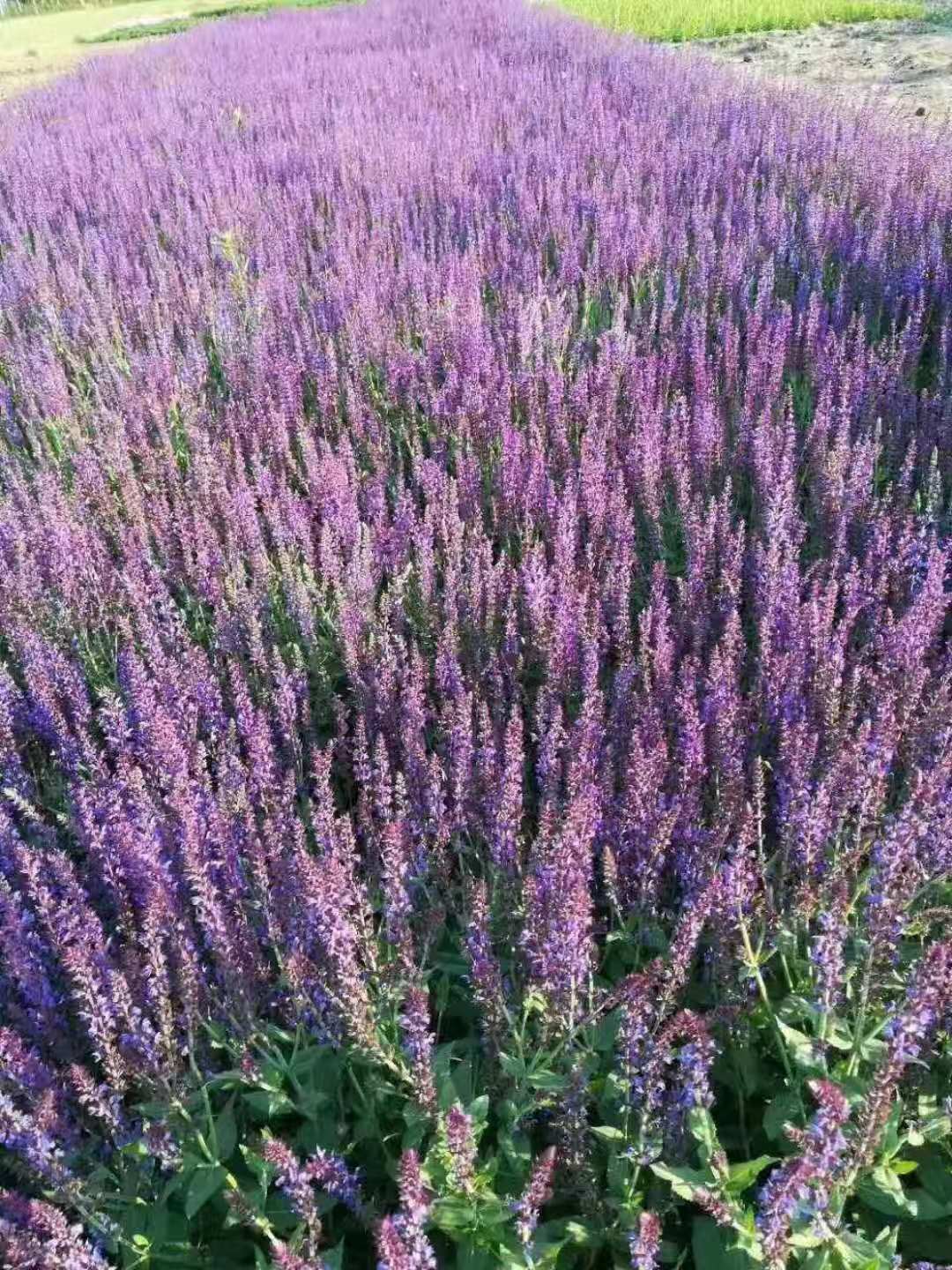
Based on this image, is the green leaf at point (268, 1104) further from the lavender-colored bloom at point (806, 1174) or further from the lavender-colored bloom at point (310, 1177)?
the lavender-colored bloom at point (806, 1174)

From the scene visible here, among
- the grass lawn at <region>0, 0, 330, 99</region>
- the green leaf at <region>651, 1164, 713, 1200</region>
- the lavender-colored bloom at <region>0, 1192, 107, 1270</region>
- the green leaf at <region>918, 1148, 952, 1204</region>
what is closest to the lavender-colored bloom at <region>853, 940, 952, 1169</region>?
the green leaf at <region>651, 1164, 713, 1200</region>

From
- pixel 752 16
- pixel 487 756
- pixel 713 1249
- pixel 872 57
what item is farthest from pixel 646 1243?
pixel 752 16

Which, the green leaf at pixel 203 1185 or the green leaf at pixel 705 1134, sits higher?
the green leaf at pixel 705 1134

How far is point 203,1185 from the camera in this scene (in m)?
1.57

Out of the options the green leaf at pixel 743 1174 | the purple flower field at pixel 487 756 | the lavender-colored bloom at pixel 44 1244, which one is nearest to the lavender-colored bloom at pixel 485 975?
the purple flower field at pixel 487 756

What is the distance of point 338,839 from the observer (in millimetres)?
1864

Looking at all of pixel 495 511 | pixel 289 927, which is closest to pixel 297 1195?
pixel 289 927

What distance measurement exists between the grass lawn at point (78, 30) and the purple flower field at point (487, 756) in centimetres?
1551

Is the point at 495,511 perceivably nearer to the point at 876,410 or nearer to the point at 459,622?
the point at 459,622

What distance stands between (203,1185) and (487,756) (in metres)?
0.96

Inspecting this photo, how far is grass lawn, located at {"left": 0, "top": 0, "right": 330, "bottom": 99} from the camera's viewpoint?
1927cm

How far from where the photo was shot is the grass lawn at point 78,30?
19266 millimetres

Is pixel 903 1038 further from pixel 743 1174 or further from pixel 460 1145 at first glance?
pixel 460 1145

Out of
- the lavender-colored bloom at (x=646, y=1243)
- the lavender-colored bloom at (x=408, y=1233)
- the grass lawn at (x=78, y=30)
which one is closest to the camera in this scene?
the lavender-colored bloom at (x=408, y=1233)
